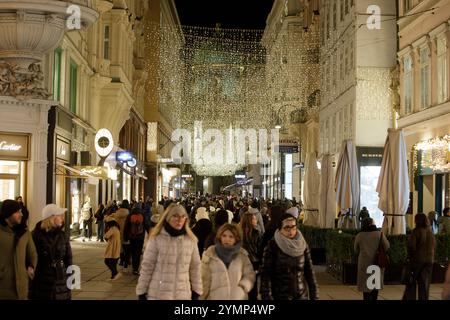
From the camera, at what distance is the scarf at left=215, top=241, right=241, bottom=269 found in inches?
305

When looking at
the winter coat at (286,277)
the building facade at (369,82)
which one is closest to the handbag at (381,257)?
the winter coat at (286,277)

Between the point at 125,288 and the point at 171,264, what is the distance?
7828mm

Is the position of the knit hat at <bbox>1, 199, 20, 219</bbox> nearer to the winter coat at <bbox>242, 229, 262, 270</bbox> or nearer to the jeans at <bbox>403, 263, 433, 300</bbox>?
the winter coat at <bbox>242, 229, 262, 270</bbox>

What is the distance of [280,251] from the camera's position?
7938 mm

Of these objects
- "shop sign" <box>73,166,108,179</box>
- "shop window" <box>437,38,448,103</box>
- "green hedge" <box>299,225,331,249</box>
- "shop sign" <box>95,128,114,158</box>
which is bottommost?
"green hedge" <box>299,225,331,249</box>

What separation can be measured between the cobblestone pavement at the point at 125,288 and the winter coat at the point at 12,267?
581cm

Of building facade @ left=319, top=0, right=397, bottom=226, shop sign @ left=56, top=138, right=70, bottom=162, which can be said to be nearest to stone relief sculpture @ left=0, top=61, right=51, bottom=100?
shop sign @ left=56, top=138, right=70, bottom=162

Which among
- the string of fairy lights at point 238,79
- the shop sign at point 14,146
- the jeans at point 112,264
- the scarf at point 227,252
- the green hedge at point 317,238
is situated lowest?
the jeans at point 112,264

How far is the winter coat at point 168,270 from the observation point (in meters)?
7.58

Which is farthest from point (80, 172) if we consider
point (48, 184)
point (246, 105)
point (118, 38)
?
point (246, 105)

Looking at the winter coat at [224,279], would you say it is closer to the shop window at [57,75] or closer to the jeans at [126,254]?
the jeans at [126,254]

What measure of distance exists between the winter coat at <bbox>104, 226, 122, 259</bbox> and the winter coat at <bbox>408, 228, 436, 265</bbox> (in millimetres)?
7151

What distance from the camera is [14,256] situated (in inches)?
305

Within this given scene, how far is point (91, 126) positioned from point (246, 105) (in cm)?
2962
